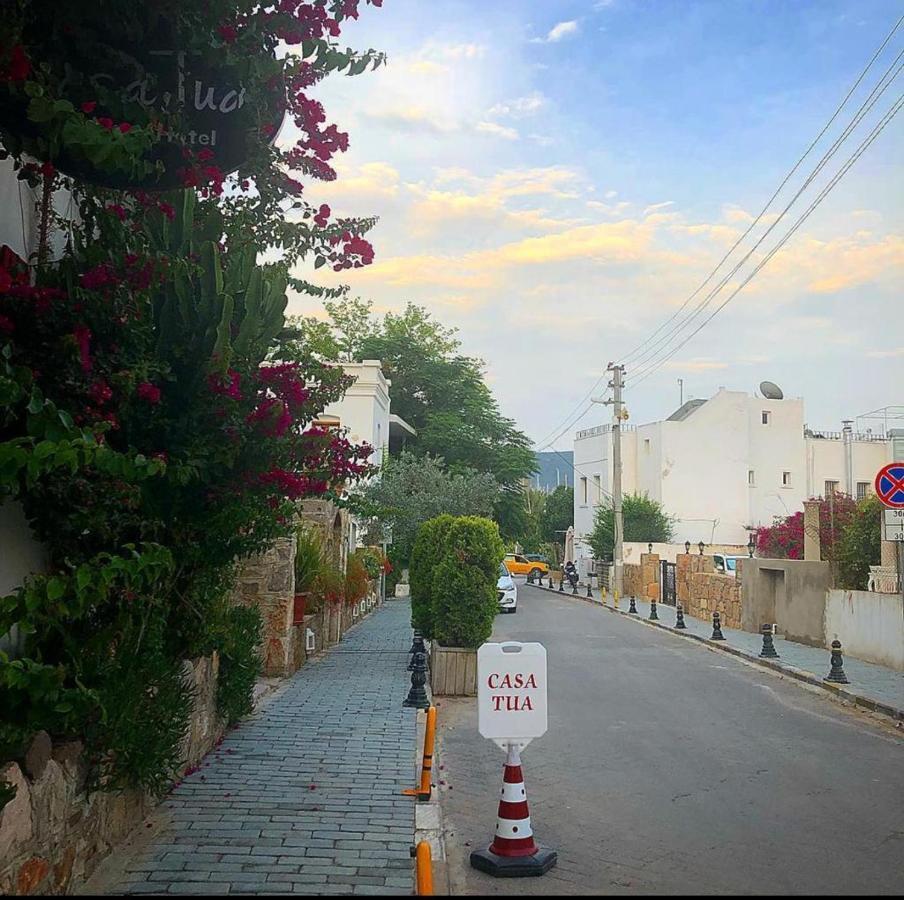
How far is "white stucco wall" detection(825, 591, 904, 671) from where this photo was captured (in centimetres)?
1681

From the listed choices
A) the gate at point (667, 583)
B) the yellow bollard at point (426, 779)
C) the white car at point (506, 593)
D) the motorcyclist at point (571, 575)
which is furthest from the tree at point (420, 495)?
the yellow bollard at point (426, 779)

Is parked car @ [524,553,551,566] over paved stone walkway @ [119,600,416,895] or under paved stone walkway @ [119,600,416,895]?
over

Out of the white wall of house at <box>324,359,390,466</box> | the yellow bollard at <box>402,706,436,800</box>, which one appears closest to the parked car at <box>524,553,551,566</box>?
the white wall of house at <box>324,359,390,466</box>

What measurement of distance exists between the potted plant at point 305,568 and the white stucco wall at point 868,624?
380 inches

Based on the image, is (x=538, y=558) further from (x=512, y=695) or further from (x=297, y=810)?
(x=512, y=695)

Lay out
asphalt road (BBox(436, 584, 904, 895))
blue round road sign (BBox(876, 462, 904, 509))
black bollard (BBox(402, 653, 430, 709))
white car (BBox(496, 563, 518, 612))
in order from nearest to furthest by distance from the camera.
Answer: asphalt road (BBox(436, 584, 904, 895)) → black bollard (BBox(402, 653, 430, 709)) → blue round road sign (BBox(876, 462, 904, 509)) → white car (BBox(496, 563, 518, 612))

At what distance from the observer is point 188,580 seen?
784 cm

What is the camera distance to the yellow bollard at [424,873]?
534cm

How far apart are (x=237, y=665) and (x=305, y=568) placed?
6.16m

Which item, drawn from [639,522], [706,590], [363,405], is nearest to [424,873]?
[706,590]

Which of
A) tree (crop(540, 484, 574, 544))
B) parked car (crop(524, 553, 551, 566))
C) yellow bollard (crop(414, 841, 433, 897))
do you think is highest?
tree (crop(540, 484, 574, 544))

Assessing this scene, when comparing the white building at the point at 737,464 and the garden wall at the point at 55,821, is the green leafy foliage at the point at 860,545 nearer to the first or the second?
the garden wall at the point at 55,821

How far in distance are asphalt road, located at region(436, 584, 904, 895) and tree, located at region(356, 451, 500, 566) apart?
16.4m

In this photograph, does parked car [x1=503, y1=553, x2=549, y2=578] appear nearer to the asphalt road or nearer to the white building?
A: the white building
